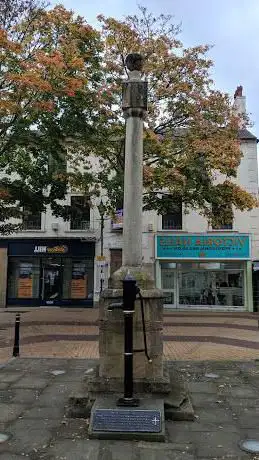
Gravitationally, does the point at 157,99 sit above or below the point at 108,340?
above

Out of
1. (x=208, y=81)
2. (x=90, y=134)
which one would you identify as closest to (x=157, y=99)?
(x=208, y=81)

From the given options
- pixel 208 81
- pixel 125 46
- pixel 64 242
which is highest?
pixel 125 46

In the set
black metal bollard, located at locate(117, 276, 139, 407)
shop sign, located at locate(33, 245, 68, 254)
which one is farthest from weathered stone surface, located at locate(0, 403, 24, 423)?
shop sign, located at locate(33, 245, 68, 254)

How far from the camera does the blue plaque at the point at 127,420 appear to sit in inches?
211

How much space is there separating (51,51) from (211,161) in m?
6.95

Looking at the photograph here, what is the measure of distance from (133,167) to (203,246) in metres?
20.7

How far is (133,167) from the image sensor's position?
7.06m

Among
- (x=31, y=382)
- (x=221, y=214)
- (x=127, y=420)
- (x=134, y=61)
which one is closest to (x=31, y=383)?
(x=31, y=382)

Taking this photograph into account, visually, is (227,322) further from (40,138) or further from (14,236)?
(14,236)

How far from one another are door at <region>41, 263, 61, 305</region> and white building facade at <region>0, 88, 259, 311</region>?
6 centimetres

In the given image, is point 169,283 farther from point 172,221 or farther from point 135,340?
point 135,340

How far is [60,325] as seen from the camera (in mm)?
18203

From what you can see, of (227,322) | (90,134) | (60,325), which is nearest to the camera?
(90,134)

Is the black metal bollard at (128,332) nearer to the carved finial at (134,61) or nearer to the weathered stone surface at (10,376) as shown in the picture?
the weathered stone surface at (10,376)
